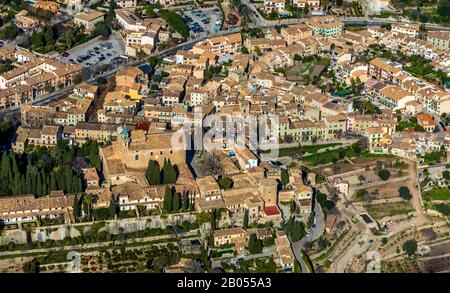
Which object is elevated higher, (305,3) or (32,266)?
(305,3)

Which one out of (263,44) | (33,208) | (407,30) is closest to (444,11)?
(407,30)

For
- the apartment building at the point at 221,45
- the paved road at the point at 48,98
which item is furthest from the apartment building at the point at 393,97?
the paved road at the point at 48,98

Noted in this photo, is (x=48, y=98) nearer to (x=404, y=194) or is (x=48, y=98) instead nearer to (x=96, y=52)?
(x=96, y=52)

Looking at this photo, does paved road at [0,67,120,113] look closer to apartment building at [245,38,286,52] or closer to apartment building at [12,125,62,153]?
apartment building at [12,125,62,153]

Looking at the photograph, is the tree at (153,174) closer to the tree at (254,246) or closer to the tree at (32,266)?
the tree at (254,246)

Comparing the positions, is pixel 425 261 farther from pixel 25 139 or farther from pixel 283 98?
pixel 25 139
